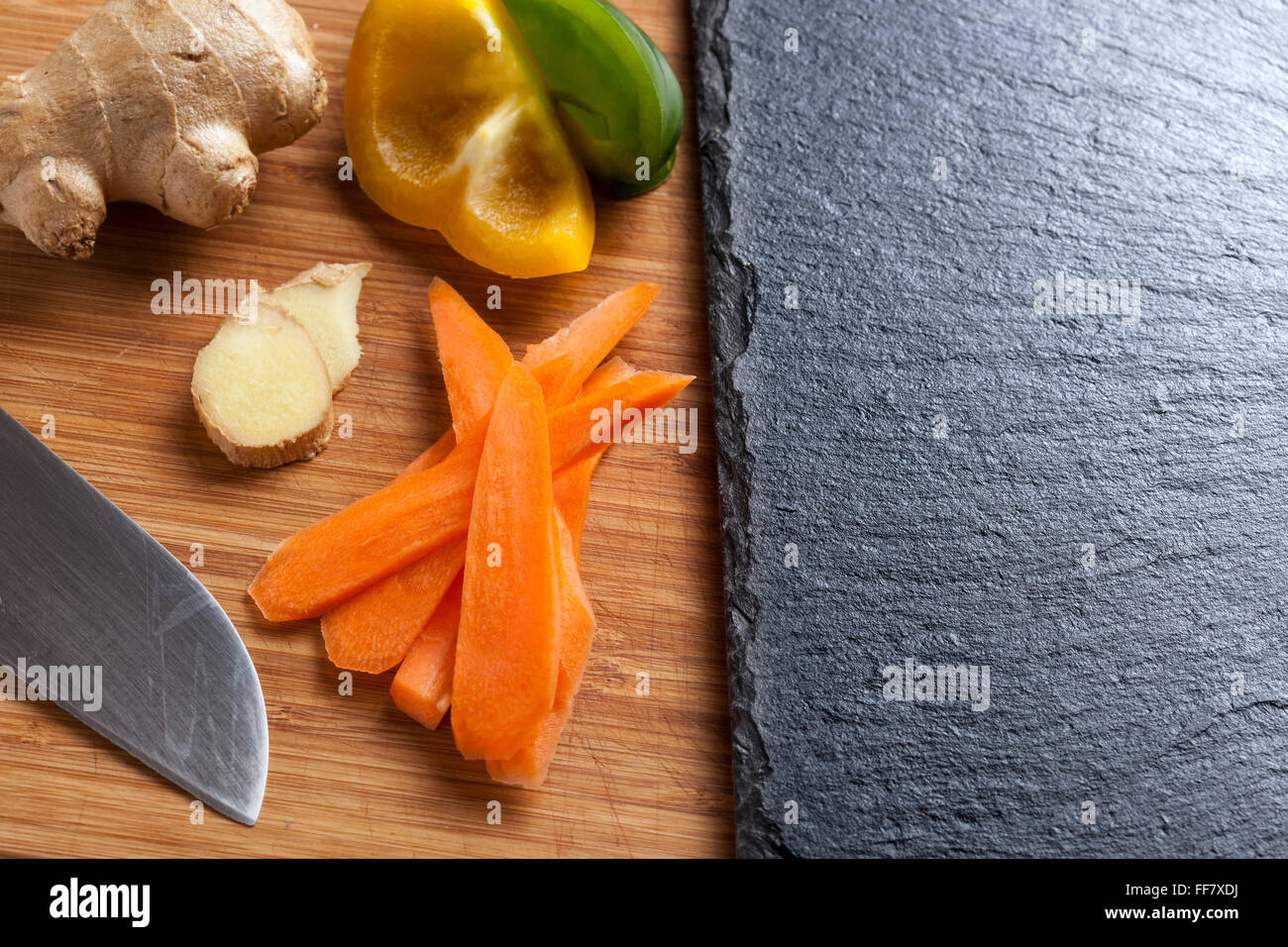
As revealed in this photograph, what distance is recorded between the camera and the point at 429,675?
169 centimetres

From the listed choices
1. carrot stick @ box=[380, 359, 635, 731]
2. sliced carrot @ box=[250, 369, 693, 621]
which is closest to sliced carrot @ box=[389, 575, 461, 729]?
carrot stick @ box=[380, 359, 635, 731]

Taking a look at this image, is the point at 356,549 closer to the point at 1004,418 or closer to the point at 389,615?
the point at 389,615

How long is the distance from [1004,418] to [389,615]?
1.24 meters

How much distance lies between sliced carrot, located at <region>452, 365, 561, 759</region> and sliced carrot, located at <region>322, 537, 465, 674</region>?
0.06m

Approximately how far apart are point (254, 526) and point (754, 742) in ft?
3.19

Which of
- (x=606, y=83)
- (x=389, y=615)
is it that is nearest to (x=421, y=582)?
(x=389, y=615)

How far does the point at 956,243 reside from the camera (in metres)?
2.17

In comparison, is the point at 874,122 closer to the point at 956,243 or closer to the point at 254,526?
the point at 956,243

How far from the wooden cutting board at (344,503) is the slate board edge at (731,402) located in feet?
0.12

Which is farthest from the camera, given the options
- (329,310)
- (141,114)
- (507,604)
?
(329,310)

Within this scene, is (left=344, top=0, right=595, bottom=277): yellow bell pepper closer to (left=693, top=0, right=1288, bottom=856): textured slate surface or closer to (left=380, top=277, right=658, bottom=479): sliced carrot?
(left=380, top=277, right=658, bottom=479): sliced carrot

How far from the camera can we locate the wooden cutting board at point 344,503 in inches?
64.9
